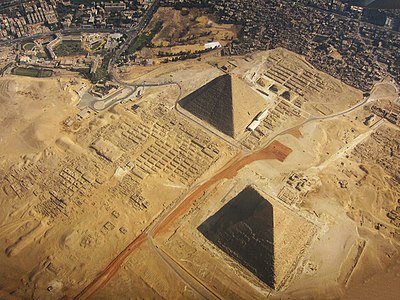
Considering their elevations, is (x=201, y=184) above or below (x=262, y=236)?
below

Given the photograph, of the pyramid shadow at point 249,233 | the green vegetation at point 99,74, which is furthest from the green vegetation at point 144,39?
the pyramid shadow at point 249,233

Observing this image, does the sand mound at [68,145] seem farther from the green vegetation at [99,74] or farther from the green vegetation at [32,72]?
the green vegetation at [32,72]

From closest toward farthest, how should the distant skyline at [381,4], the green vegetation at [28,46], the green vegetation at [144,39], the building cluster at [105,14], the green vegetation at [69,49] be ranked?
the green vegetation at [69,49] → the green vegetation at [28,46] → the green vegetation at [144,39] → the distant skyline at [381,4] → the building cluster at [105,14]

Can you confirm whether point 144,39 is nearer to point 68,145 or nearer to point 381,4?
point 68,145

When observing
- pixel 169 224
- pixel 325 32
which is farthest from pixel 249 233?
pixel 325 32

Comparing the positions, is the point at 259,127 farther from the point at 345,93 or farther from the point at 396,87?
the point at 396,87

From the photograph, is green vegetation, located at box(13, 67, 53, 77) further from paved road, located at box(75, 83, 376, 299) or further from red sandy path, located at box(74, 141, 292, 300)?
red sandy path, located at box(74, 141, 292, 300)
